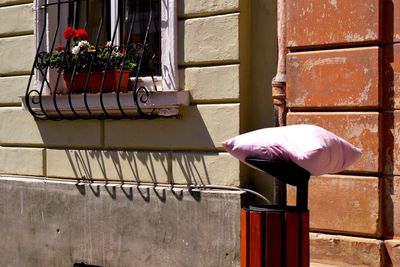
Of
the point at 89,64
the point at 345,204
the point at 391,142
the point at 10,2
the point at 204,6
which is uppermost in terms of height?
the point at 10,2

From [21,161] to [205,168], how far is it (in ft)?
7.63

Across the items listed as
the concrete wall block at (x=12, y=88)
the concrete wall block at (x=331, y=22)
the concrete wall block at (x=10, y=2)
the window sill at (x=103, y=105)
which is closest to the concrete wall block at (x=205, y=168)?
the window sill at (x=103, y=105)

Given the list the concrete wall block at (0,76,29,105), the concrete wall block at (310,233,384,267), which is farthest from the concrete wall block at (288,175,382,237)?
the concrete wall block at (0,76,29,105)

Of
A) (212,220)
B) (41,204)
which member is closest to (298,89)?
(212,220)

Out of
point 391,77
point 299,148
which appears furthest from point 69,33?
point 299,148

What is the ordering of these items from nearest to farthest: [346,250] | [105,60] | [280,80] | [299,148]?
[299,148] → [346,250] → [280,80] → [105,60]

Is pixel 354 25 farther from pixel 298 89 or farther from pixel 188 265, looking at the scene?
pixel 188 265

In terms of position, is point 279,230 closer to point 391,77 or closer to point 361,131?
point 361,131

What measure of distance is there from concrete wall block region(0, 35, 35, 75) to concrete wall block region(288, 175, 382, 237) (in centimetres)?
344

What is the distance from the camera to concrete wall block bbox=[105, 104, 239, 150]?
229 inches

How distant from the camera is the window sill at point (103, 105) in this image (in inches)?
236

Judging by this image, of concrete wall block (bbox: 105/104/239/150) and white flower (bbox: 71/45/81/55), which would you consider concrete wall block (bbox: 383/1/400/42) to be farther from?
white flower (bbox: 71/45/81/55)

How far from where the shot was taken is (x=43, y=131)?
7016mm

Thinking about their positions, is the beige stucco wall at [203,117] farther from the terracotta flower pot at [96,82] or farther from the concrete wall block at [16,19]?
the concrete wall block at [16,19]
